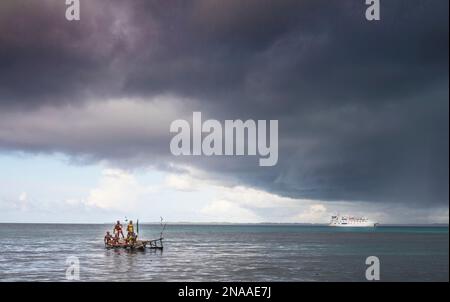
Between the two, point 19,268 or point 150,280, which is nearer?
point 150,280

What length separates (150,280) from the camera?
46.2 meters

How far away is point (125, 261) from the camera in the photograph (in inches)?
2502

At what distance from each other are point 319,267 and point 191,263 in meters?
17.4
